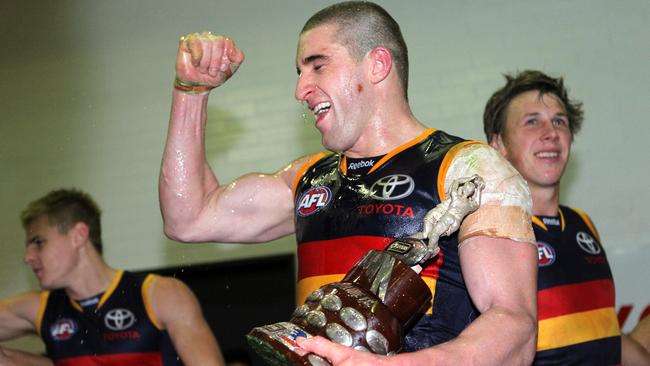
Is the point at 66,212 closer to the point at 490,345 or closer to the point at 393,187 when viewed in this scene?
the point at 393,187

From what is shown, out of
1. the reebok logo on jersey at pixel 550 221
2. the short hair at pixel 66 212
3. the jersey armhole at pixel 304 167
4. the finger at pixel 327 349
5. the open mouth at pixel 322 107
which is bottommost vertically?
the short hair at pixel 66 212

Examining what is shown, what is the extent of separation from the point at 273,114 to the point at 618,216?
2.31m

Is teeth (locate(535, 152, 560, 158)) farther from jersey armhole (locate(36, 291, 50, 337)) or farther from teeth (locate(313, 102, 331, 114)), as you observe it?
jersey armhole (locate(36, 291, 50, 337))

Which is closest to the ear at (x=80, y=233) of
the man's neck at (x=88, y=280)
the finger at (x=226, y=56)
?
the man's neck at (x=88, y=280)

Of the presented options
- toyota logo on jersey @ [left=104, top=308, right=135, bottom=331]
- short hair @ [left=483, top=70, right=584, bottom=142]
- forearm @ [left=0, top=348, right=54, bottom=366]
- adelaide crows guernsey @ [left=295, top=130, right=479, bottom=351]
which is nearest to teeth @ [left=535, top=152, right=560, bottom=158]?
short hair @ [left=483, top=70, right=584, bottom=142]

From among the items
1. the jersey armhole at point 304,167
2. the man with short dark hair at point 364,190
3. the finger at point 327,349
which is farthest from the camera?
the jersey armhole at point 304,167

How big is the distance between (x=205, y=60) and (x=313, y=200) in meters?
0.54

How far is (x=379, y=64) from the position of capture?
3084 mm

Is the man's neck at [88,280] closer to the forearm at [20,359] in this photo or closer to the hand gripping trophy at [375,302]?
the forearm at [20,359]

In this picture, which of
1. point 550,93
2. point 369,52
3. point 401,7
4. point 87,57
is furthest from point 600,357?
point 87,57

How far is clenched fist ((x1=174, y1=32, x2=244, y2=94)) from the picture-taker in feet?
9.89

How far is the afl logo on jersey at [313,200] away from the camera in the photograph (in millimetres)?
2963

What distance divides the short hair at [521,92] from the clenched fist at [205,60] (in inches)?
77.5

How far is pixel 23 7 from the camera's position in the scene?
7.29 m
